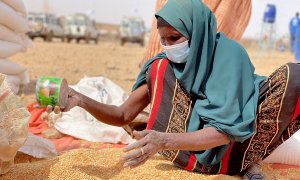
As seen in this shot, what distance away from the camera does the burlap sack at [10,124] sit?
250 centimetres

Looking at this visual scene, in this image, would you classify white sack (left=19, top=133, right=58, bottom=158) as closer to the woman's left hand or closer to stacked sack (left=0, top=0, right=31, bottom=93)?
the woman's left hand

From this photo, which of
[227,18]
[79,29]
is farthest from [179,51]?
[79,29]

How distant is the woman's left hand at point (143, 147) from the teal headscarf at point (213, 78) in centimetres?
41

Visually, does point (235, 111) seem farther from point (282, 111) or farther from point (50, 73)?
point (50, 73)

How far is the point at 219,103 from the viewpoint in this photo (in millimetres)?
2541

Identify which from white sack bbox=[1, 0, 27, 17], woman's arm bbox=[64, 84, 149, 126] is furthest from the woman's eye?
white sack bbox=[1, 0, 27, 17]

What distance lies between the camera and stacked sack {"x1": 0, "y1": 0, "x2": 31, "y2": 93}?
473 cm

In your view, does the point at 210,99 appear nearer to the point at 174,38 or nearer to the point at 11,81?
the point at 174,38

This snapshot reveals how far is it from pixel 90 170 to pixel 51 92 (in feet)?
1.70

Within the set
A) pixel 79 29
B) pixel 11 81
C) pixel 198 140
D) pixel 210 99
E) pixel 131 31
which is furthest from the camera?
pixel 131 31

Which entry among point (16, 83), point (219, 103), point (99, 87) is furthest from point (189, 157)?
point (16, 83)

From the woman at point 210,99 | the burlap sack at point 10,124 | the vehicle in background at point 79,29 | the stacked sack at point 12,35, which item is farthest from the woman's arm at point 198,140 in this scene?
the vehicle in background at point 79,29

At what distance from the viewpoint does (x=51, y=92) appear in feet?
8.71

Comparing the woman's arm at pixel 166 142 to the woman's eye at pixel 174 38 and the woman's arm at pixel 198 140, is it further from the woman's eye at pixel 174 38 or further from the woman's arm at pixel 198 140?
the woman's eye at pixel 174 38
